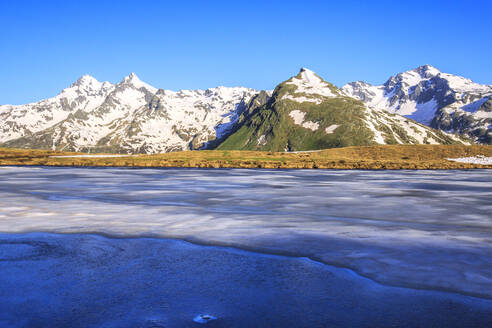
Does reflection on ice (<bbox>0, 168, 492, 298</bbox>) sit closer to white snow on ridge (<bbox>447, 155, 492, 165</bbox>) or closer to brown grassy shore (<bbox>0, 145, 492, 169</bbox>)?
brown grassy shore (<bbox>0, 145, 492, 169</bbox>)

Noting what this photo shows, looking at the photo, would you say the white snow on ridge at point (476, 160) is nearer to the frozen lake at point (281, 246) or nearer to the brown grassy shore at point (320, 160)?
the brown grassy shore at point (320, 160)

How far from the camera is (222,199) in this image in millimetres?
19906

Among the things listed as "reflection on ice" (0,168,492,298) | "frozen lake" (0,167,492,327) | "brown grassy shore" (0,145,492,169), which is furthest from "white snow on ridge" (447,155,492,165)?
"frozen lake" (0,167,492,327)

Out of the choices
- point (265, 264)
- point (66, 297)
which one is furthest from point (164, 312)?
point (265, 264)

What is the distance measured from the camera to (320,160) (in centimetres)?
7325

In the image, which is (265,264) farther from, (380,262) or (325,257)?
(380,262)

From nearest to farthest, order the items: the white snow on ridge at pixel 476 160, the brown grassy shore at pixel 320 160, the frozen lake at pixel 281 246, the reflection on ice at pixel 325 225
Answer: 1. the frozen lake at pixel 281 246
2. the reflection on ice at pixel 325 225
3. the brown grassy shore at pixel 320 160
4. the white snow on ridge at pixel 476 160

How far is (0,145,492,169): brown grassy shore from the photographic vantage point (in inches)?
2491

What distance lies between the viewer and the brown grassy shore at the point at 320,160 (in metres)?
63.3

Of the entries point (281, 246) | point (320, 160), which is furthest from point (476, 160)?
point (281, 246)

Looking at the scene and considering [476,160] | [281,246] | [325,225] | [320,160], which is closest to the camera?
[281,246]

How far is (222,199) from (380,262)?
40.1 ft

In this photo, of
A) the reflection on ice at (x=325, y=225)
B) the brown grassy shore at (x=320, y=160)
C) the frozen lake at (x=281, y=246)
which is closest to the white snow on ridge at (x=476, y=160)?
the brown grassy shore at (x=320, y=160)

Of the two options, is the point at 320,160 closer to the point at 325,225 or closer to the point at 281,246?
the point at 325,225
